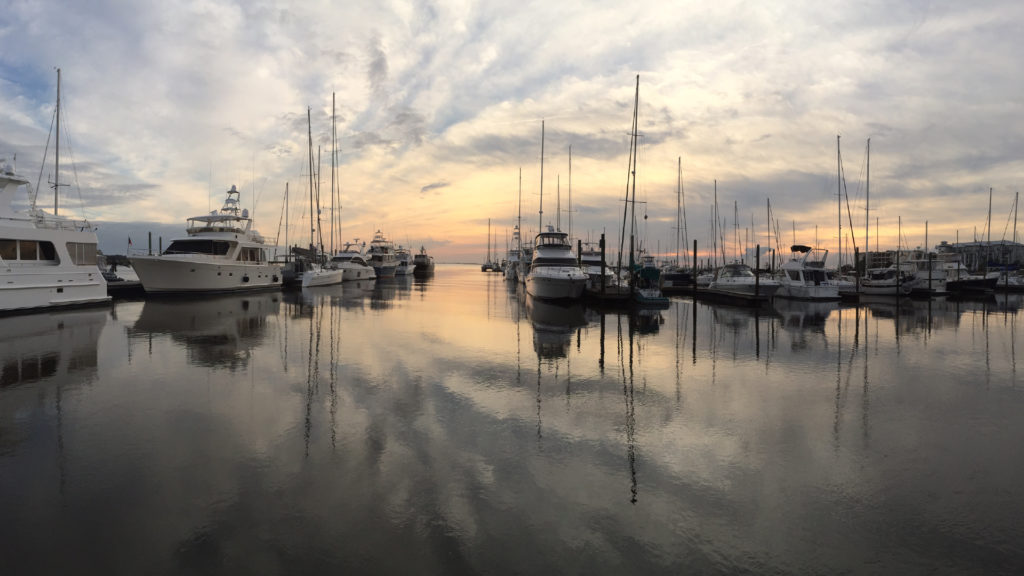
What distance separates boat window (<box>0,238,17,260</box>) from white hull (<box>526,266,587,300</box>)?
937 inches

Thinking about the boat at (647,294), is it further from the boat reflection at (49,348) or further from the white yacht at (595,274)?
the boat reflection at (49,348)

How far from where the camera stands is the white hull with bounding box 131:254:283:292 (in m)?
29.2

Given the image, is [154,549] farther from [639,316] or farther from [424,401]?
[639,316]

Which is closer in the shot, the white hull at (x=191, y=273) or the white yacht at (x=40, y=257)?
the white yacht at (x=40, y=257)

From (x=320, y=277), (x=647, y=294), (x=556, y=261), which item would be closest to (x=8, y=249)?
(x=320, y=277)

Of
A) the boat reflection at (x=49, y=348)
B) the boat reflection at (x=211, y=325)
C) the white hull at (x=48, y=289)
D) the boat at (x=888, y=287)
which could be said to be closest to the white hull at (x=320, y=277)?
the boat reflection at (x=211, y=325)

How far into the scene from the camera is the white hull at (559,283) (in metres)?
28.2

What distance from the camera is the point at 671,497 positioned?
5348mm

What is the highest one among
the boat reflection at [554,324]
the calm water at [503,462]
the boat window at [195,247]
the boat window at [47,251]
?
the boat window at [195,247]

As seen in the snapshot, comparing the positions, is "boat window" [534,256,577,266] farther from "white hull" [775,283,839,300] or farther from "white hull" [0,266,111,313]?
"white hull" [0,266,111,313]

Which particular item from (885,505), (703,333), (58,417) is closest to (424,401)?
(58,417)

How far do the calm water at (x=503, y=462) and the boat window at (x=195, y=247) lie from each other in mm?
20098

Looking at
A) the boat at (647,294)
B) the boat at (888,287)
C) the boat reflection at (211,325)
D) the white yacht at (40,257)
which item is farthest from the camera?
the boat at (888,287)

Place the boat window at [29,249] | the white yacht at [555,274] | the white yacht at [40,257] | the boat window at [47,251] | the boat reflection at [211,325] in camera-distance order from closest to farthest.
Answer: the boat reflection at [211,325]
the white yacht at [40,257]
the boat window at [29,249]
the boat window at [47,251]
the white yacht at [555,274]
